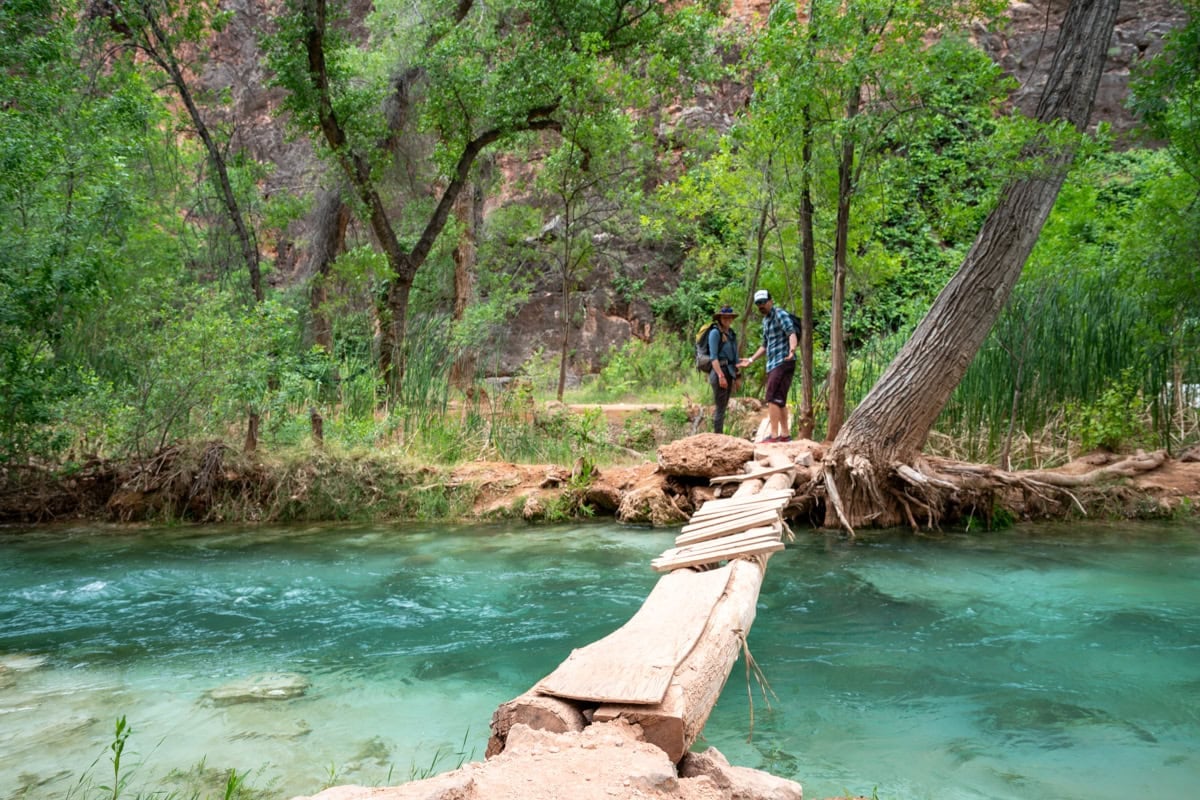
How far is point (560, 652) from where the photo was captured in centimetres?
480

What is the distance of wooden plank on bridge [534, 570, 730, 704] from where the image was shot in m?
2.27

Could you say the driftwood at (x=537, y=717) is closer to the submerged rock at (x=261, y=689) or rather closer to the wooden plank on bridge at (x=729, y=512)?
the submerged rock at (x=261, y=689)

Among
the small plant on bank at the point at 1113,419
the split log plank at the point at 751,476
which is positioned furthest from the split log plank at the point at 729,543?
the small plant on bank at the point at 1113,419

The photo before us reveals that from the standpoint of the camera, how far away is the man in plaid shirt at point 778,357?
29.6 feet

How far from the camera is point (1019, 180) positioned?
741 cm

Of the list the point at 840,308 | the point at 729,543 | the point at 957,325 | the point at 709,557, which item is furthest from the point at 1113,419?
the point at 709,557

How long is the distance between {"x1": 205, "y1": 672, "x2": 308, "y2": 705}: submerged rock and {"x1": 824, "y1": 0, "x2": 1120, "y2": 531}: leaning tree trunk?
459 cm

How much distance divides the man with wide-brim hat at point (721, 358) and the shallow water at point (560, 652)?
248cm

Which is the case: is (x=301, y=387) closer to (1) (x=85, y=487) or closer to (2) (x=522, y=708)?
(1) (x=85, y=487)

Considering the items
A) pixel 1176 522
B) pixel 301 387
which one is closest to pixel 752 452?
pixel 1176 522

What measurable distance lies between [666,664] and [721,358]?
25.3 feet

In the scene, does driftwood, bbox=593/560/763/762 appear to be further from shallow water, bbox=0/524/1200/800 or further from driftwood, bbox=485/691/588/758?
shallow water, bbox=0/524/1200/800

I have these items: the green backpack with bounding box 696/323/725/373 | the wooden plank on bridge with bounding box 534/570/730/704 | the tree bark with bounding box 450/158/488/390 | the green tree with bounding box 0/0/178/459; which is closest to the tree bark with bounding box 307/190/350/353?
the tree bark with bounding box 450/158/488/390

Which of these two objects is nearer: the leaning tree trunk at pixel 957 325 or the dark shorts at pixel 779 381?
the leaning tree trunk at pixel 957 325
